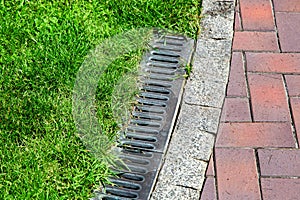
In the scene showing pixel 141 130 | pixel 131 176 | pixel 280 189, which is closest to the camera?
pixel 280 189

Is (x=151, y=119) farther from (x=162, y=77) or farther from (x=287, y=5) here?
(x=287, y=5)

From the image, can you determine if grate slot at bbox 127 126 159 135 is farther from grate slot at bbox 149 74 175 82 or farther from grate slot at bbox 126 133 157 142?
grate slot at bbox 149 74 175 82

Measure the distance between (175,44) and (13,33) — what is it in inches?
37.3

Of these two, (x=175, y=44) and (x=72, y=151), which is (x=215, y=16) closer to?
(x=175, y=44)

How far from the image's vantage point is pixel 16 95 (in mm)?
3176

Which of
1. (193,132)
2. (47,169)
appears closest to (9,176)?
(47,169)

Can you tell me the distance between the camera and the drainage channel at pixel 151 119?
283 cm

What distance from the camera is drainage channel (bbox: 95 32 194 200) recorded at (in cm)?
283

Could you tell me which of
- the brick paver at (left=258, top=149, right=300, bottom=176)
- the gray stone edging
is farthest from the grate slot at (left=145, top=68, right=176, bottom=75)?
the brick paver at (left=258, top=149, right=300, bottom=176)

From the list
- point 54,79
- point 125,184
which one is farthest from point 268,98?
point 54,79

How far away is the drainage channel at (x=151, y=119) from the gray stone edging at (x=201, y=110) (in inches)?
2.0

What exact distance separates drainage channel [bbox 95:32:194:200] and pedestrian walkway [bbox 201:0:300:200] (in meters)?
0.27

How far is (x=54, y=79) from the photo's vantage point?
10.6 feet

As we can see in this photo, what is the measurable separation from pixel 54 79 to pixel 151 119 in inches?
22.7
